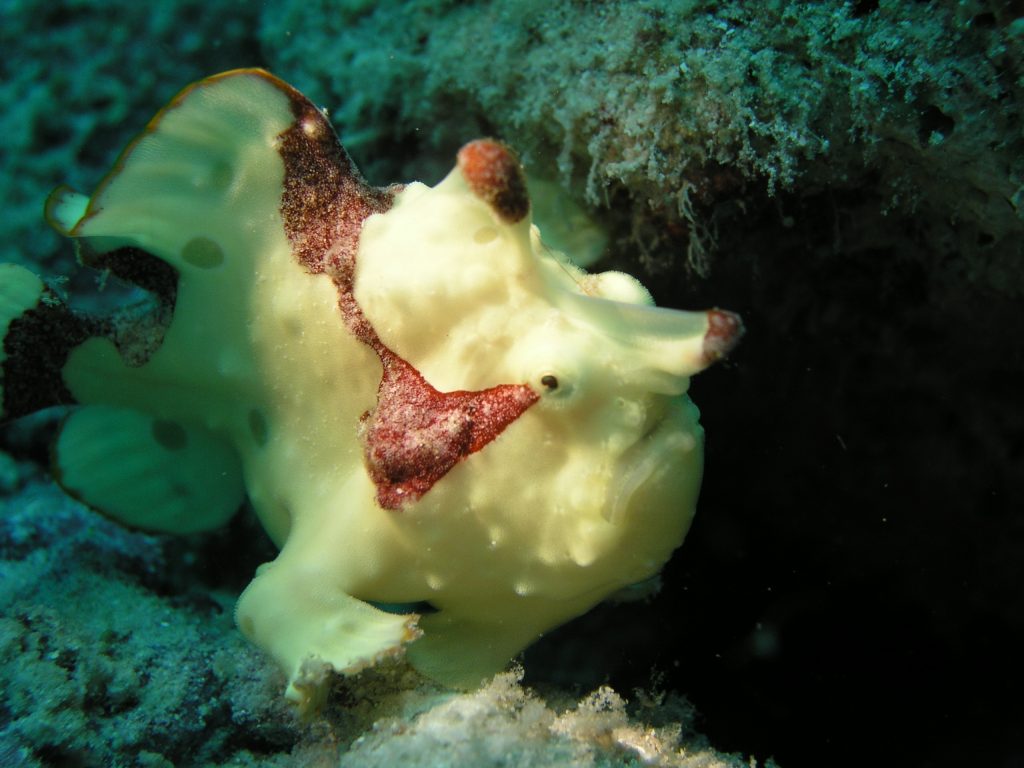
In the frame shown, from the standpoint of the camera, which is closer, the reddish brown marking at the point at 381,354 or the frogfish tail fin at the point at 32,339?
the reddish brown marking at the point at 381,354

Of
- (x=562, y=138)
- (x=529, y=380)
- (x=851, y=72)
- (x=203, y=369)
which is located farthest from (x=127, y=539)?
(x=851, y=72)

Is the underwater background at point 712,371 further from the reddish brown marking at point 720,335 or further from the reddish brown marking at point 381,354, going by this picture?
the reddish brown marking at point 720,335

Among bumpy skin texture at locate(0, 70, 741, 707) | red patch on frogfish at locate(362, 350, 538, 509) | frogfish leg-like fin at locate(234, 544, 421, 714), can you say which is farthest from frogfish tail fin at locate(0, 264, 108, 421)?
red patch on frogfish at locate(362, 350, 538, 509)

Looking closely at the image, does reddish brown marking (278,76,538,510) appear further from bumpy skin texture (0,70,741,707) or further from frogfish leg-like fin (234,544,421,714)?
frogfish leg-like fin (234,544,421,714)

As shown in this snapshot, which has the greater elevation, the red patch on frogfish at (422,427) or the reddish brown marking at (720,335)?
the reddish brown marking at (720,335)

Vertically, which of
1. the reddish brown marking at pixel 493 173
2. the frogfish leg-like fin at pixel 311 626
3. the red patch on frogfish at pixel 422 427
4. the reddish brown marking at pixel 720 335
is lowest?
the frogfish leg-like fin at pixel 311 626

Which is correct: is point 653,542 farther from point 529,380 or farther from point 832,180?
point 832,180

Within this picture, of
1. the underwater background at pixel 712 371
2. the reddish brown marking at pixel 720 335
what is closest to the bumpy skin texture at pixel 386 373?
the reddish brown marking at pixel 720 335
